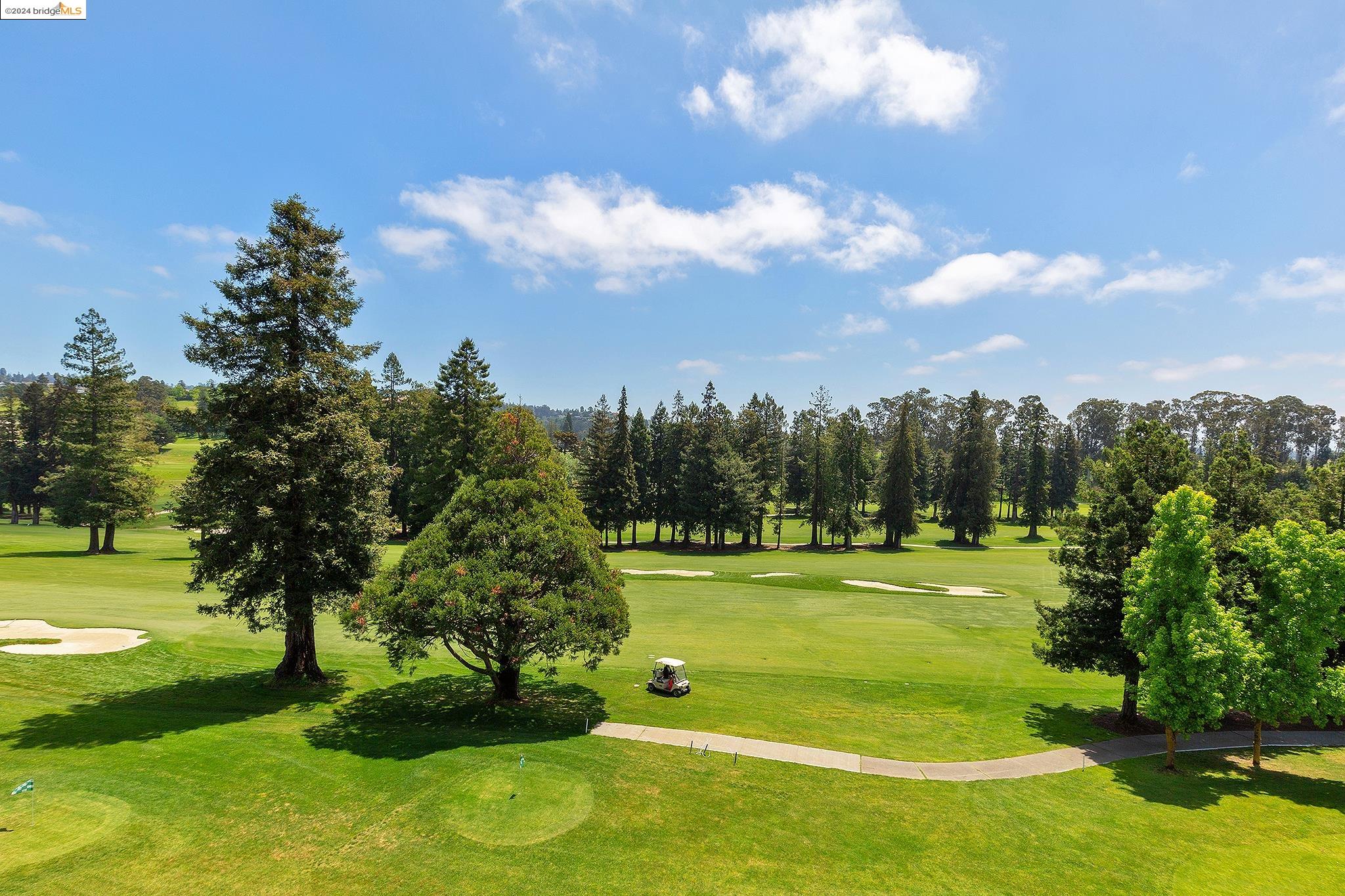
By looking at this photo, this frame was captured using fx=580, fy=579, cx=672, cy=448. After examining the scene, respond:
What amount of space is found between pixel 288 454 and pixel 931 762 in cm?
2206

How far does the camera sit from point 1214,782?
55.4 ft

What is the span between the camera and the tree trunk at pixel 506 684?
2028cm

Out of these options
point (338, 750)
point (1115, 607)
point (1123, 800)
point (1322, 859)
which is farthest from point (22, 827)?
point (1115, 607)

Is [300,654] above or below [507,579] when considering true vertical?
below

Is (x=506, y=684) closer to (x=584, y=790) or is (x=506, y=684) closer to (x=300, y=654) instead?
(x=584, y=790)

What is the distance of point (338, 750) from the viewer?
51.9 ft

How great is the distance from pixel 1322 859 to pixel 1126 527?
1007cm

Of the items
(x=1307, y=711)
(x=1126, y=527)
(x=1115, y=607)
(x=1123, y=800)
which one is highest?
(x=1126, y=527)

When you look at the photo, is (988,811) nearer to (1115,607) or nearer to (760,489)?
(1115,607)

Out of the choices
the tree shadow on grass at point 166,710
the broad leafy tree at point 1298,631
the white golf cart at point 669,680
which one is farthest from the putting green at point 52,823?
the broad leafy tree at point 1298,631

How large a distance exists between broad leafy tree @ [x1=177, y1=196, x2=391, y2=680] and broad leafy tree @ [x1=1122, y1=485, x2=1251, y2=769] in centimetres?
2510

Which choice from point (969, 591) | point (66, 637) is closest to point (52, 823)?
point (66, 637)

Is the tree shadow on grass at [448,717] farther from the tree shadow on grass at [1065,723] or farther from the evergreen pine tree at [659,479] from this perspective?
the evergreen pine tree at [659,479]

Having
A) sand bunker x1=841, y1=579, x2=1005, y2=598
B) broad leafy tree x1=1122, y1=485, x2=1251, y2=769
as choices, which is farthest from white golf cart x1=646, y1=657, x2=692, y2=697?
sand bunker x1=841, y1=579, x2=1005, y2=598
